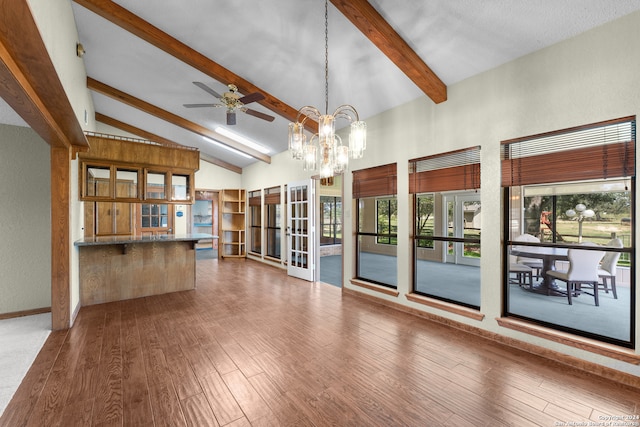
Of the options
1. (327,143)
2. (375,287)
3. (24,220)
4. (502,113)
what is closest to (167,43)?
(327,143)

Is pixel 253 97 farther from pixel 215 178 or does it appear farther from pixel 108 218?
pixel 215 178

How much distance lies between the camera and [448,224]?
8438mm

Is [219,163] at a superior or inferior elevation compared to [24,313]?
superior

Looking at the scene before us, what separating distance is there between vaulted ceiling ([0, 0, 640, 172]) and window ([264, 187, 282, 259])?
9.66 feet

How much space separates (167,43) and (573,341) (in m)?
5.21

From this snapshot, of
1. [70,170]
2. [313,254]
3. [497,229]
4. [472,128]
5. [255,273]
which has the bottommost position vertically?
[255,273]

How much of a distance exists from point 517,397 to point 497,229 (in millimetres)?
1542

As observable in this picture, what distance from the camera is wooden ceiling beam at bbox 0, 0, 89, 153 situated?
1450 mm

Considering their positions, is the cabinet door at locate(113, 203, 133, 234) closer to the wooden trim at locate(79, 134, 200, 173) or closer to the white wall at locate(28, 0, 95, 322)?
the wooden trim at locate(79, 134, 200, 173)

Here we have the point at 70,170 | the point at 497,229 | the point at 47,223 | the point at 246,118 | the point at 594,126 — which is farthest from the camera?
the point at 246,118

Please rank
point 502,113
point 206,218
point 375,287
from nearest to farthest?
point 502,113, point 375,287, point 206,218

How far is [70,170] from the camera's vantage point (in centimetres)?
345

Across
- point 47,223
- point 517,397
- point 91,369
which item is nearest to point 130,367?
point 91,369

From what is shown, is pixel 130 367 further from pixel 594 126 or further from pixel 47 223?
pixel 594 126
